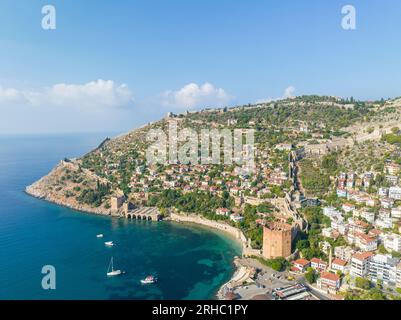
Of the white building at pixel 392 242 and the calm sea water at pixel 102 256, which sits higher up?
the white building at pixel 392 242

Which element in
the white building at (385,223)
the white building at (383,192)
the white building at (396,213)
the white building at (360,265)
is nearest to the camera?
the white building at (360,265)

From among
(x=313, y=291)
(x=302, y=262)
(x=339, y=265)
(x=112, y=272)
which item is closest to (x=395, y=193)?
(x=339, y=265)

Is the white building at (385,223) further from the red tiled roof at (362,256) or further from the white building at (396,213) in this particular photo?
the red tiled roof at (362,256)

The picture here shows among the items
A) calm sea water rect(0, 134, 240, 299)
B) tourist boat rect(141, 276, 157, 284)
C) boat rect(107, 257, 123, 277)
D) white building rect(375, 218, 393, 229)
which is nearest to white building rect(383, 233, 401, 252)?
white building rect(375, 218, 393, 229)

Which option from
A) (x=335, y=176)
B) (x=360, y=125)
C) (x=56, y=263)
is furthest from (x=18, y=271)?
(x=360, y=125)

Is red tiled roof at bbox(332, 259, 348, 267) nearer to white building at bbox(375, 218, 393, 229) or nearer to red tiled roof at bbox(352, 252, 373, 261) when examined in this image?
red tiled roof at bbox(352, 252, 373, 261)

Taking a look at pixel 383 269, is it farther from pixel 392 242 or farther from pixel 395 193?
pixel 395 193

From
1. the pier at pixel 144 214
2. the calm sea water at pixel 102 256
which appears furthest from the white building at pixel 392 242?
the pier at pixel 144 214

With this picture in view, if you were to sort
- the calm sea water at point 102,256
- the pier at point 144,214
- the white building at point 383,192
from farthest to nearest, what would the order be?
the pier at point 144,214 < the white building at point 383,192 < the calm sea water at point 102,256

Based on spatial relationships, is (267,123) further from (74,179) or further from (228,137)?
(74,179)
